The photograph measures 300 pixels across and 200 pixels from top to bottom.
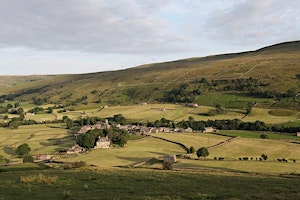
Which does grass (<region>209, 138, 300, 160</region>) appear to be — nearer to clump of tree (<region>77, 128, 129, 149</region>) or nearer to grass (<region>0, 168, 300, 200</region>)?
clump of tree (<region>77, 128, 129, 149</region>)

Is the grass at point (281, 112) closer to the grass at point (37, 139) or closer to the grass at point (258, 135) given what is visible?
the grass at point (258, 135)

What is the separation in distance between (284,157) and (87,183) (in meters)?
67.1

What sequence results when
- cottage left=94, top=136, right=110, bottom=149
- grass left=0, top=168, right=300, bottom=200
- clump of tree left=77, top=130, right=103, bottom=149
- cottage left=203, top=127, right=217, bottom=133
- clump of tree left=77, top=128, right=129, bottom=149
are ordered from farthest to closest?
1. cottage left=203, top=127, right=217, bottom=133
2. clump of tree left=77, top=128, right=129, bottom=149
3. clump of tree left=77, top=130, right=103, bottom=149
4. cottage left=94, top=136, right=110, bottom=149
5. grass left=0, top=168, right=300, bottom=200

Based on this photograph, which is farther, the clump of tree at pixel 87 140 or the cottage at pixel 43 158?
the clump of tree at pixel 87 140

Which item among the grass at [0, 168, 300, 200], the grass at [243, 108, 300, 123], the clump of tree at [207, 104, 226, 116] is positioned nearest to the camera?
the grass at [0, 168, 300, 200]

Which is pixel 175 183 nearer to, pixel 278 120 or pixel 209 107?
pixel 278 120

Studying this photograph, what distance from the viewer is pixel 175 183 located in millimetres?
28250

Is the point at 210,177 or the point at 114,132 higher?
the point at 210,177

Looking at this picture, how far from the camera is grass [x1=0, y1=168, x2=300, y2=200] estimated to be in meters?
23.0

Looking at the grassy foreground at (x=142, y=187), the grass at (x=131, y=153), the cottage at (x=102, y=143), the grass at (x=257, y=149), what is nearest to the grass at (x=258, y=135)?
the grass at (x=257, y=149)

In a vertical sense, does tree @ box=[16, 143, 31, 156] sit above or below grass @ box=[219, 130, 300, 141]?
above

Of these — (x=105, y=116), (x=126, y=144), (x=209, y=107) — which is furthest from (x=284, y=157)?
(x=105, y=116)

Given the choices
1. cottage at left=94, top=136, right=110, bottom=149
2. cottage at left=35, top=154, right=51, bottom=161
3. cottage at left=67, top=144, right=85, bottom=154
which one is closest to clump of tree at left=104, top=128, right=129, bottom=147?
cottage at left=94, top=136, right=110, bottom=149

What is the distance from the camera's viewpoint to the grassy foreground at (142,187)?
2302 centimetres
